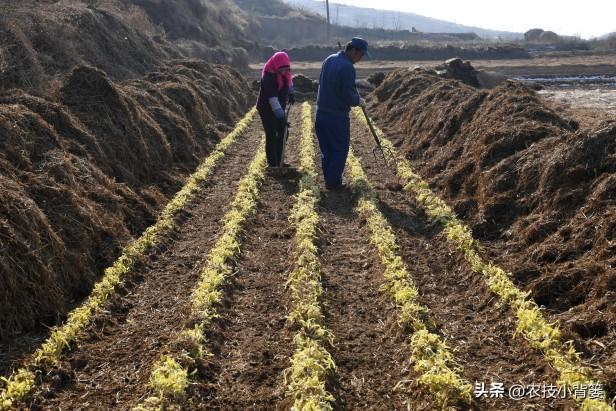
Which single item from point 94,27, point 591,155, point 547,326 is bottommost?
point 547,326

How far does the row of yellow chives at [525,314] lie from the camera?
174 inches

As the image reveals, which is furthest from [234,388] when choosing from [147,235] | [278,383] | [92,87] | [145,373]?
[92,87]

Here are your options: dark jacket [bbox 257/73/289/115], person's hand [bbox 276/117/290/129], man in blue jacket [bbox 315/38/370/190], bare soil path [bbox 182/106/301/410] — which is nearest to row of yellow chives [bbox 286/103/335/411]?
bare soil path [bbox 182/106/301/410]

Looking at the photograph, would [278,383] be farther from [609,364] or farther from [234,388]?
[609,364]

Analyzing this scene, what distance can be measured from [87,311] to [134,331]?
59cm

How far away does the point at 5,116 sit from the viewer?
7.90 metres

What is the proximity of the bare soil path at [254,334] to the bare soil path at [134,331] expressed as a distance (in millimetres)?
514

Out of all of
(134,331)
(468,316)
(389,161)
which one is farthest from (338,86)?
(134,331)

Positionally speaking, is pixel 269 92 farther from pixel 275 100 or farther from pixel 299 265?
pixel 299 265

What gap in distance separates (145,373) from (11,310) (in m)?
1.63

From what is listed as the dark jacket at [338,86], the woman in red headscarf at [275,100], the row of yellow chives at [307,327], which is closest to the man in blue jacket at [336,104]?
the dark jacket at [338,86]

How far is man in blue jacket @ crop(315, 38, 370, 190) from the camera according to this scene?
10.4m

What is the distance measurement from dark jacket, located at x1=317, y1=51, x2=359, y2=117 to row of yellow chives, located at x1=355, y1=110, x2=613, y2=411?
8.15 feet

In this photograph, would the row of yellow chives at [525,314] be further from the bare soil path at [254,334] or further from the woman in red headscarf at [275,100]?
the woman in red headscarf at [275,100]
